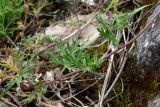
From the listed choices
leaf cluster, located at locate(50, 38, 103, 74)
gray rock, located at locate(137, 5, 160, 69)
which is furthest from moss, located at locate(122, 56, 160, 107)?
leaf cluster, located at locate(50, 38, 103, 74)

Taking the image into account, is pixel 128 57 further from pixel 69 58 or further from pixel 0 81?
pixel 0 81

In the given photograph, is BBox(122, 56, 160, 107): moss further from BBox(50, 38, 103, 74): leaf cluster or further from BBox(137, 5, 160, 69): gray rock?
BBox(50, 38, 103, 74): leaf cluster

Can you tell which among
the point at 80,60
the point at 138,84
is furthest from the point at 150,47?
the point at 80,60

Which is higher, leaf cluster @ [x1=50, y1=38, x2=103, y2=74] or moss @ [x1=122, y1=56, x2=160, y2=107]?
leaf cluster @ [x1=50, y1=38, x2=103, y2=74]

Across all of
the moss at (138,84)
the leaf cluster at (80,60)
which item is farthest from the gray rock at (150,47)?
the leaf cluster at (80,60)

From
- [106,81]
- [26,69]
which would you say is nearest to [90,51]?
[106,81]

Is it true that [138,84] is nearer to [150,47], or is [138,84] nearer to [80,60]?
[150,47]

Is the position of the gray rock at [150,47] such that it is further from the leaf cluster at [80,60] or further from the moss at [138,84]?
the leaf cluster at [80,60]

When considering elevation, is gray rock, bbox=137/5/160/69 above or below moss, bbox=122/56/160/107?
above
